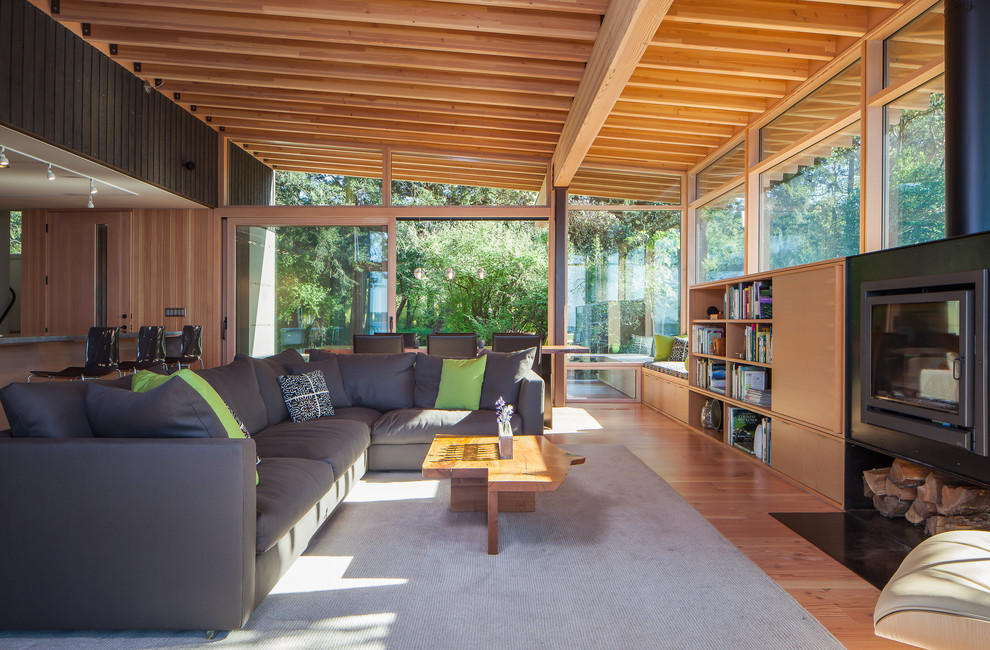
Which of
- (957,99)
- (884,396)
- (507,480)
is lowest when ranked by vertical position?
(507,480)

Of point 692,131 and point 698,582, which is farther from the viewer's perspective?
A: point 692,131

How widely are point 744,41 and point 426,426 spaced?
3633 mm

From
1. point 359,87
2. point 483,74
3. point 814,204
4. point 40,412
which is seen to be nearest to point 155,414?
point 40,412

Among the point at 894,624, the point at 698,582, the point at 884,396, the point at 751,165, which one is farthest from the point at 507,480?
the point at 751,165

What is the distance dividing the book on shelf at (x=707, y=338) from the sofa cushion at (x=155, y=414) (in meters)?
4.59

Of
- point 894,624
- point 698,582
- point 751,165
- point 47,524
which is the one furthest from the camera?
point 751,165

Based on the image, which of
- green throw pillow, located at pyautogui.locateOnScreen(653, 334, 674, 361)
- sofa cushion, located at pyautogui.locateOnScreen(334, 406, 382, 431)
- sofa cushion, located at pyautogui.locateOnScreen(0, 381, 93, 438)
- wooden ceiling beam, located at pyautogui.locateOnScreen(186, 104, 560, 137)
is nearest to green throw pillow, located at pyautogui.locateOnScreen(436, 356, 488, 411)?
sofa cushion, located at pyautogui.locateOnScreen(334, 406, 382, 431)

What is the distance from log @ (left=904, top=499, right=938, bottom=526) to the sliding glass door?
5598 mm

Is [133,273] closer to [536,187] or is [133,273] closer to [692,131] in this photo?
[536,187]

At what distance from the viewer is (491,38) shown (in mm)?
4566

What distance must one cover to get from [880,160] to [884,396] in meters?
1.88

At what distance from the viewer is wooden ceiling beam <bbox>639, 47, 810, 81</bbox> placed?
15.0 ft

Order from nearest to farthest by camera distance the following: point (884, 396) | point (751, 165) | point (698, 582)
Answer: point (698, 582)
point (884, 396)
point (751, 165)

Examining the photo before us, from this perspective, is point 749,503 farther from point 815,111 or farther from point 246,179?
point 246,179
